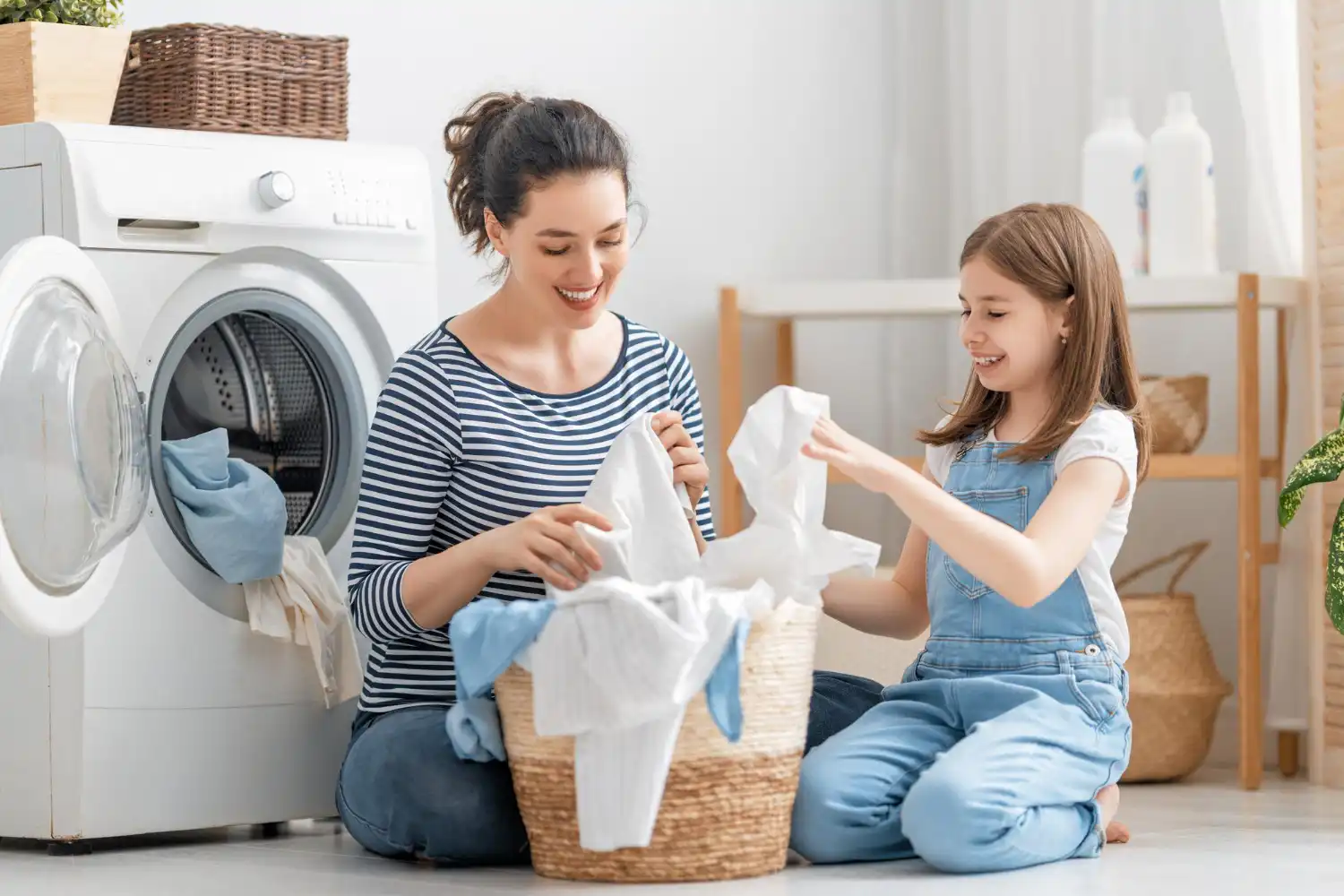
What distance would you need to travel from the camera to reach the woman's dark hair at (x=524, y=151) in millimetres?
1806

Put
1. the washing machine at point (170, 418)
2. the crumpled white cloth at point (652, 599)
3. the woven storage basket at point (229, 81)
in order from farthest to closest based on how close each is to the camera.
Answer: the woven storage basket at point (229, 81)
the washing machine at point (170, 418)
the crumpled white cloth at point (652, 599)

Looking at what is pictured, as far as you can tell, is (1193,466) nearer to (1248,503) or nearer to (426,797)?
(1248,503)

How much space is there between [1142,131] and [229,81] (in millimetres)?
1517

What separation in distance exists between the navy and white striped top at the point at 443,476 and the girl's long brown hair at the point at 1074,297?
0.39 m

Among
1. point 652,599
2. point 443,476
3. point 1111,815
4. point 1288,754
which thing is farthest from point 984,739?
point 1288,754

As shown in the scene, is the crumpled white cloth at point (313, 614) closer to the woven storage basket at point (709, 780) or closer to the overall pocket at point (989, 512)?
the woven storage basket at point (709, 780)

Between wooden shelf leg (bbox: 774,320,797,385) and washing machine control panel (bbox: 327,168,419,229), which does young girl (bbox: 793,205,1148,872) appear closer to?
washing machine control panel (bbox: 327,168,419,229)

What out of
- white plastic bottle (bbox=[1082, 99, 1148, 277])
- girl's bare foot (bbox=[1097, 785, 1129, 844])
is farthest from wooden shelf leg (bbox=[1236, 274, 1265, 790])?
girl's bare foot (bbox=[1097, 785, 1129, 844])

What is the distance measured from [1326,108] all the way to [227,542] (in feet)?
5.49

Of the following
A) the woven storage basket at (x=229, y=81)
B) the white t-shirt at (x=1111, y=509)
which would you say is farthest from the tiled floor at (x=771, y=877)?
the woven storage basket at (x=229, y=81)

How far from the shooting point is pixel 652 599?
5.05 feet

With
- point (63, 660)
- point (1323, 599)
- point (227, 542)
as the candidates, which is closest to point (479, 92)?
point (227, 542)

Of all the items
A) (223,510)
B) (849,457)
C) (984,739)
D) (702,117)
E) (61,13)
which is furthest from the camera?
(702,117)

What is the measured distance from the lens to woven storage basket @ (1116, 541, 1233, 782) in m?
2.50
